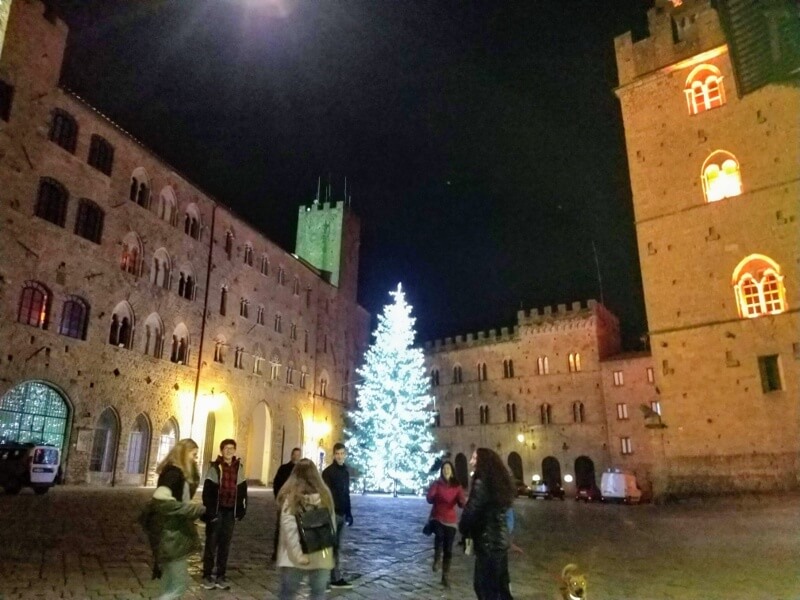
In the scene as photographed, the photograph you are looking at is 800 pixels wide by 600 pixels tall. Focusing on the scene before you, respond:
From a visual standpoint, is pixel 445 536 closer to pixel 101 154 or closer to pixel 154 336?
pixel 154 336

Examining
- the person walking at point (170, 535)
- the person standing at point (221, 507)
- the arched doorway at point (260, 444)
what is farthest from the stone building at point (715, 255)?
the arched doorway at point (260, 444)

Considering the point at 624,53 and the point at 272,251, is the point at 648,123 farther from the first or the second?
the point at 272,251

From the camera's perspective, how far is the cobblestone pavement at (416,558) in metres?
6.42

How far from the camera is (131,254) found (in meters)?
24.7

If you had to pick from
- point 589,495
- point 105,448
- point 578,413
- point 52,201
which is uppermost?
point 52,201

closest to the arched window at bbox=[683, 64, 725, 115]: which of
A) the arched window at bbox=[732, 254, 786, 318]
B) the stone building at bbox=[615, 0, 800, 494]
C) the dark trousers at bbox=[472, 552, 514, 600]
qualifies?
the stone building at bbox=[615, 0, 800, 494]

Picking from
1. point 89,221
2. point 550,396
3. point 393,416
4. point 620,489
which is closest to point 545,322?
point 550,396

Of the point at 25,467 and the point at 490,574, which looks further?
the point at 25,467

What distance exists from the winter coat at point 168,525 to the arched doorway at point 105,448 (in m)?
20.2

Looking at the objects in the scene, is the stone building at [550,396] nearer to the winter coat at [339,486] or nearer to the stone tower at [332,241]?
the stone tower at [332,241]

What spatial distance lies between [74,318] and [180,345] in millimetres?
5848

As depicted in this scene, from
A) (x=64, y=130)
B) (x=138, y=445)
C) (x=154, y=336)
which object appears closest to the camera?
(x=64, y=130)

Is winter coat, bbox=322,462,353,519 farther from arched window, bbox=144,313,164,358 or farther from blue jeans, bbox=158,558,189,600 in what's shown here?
arched window, bbox=144,313,164,358

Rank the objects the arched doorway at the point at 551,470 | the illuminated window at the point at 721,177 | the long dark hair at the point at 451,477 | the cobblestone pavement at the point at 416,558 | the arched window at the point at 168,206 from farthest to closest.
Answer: the arched doorway at the point at 551,470, the arched window at the point at 168,206, the illuminated window at the point at 721,177, the long dark hair at the point at 451,477, the cobblestone pavement at the point at 416,558
